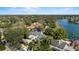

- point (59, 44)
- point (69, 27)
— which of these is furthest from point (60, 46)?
point (69, 27)

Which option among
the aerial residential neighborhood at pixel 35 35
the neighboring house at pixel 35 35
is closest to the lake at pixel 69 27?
the aerial residential neighborhood at pixel 35 35

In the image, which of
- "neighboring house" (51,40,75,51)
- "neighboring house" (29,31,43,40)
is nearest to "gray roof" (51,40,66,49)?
"neighboring house" (51,40,75,51)

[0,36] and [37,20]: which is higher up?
[37,20]

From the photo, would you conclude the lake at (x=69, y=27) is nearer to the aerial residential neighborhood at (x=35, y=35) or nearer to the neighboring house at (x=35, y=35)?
the aerial residential neighborhood at (x=35, y=35)

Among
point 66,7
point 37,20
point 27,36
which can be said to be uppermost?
point 66,7

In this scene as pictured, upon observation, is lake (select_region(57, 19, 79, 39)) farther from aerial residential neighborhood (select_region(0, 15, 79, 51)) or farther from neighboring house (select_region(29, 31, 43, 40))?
neighboring house (select_region(29, 31, 43, 40))

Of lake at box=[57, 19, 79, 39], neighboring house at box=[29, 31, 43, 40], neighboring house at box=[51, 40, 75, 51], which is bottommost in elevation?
neighboring house at box=[51, 40, 75, 51]
